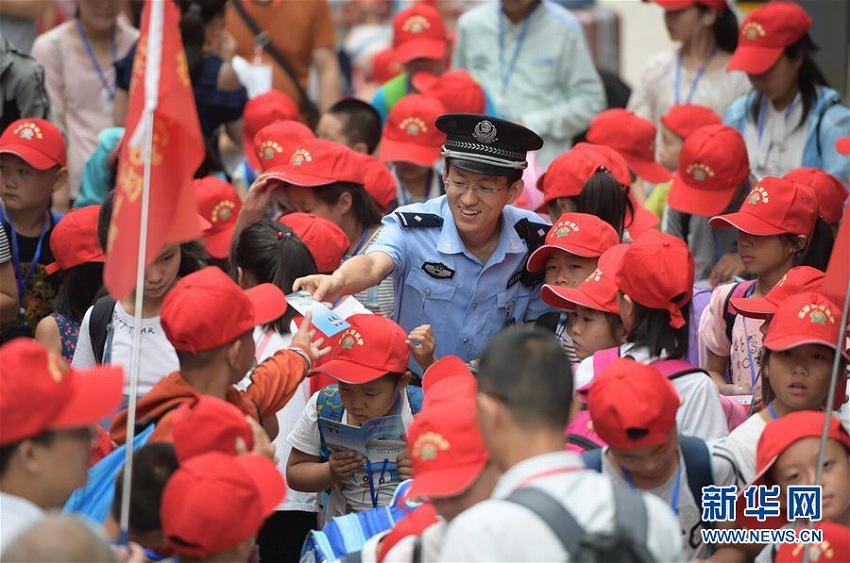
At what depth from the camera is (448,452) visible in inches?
171

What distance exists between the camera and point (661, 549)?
3.79 meters

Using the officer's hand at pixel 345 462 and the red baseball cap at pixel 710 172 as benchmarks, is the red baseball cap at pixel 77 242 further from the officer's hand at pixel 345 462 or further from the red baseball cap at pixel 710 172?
the red baseball cap at pixel 710 172

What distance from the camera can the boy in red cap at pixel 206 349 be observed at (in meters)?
4.94

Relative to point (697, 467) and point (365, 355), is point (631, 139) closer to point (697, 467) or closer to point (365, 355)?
point (365, 355)

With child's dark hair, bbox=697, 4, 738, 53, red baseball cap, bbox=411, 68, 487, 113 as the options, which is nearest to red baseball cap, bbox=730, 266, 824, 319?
red baseball cap, bbox=411, 68, 487, 113

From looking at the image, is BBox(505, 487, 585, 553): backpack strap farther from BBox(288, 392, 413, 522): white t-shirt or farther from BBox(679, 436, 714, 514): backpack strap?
BBox(288, 392, 413, 522): white t-shirt

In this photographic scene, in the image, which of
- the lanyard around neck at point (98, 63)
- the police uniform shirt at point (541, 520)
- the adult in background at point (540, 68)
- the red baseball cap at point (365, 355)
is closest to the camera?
the police uniform shirt at point (541, 520)

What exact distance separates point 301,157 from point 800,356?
3.17m

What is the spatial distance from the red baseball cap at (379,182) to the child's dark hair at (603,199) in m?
1.34

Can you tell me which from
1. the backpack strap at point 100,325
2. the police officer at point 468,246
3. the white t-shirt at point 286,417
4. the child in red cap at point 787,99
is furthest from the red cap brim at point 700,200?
the backpack strap at point 100,325

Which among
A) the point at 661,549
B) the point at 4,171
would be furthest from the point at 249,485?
the point at 4,171

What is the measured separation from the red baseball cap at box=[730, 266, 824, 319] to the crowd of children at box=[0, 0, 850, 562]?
2 cm

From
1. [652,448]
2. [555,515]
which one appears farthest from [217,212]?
[555,515]

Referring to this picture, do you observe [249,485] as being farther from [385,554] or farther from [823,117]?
[823,117]
